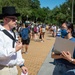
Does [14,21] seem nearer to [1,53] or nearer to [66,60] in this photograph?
[1,53]

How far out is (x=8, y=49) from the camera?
4551mm

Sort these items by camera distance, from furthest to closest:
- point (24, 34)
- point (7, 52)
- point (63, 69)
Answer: point (24, 34) → point (63, 69) → point (7, 52)

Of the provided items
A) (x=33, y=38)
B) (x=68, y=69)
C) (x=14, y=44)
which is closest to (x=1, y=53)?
(x=14, y=44)

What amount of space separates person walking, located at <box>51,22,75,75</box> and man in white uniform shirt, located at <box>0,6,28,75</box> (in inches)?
25.4

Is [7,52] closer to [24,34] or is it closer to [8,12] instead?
[8,12]

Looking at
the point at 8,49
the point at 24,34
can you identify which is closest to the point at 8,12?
the point at 8,49

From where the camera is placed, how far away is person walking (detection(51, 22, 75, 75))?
15.8ft

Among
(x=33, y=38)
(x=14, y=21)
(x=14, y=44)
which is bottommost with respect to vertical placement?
(x=33, y=38)

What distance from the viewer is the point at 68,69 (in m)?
5.26

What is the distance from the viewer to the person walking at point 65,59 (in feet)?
15.8

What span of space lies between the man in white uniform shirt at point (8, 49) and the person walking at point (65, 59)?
645 millimetres

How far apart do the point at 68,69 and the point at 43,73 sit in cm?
493

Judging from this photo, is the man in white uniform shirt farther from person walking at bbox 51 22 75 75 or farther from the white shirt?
person walking at bbox 51 22 75 75

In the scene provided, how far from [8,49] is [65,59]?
1.06 m
